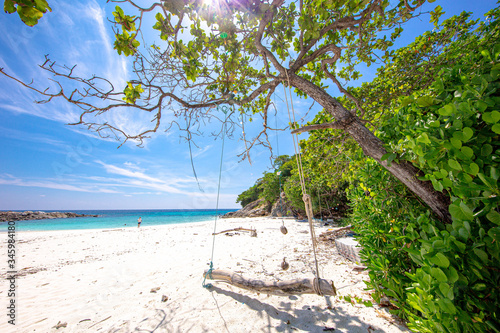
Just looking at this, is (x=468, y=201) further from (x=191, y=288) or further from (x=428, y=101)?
(x=191, y=288)

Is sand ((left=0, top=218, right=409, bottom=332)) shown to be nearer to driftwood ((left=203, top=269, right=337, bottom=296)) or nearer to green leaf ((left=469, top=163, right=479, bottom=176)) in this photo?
driftwood ((left=203, top=269, right=337, bottom=296))

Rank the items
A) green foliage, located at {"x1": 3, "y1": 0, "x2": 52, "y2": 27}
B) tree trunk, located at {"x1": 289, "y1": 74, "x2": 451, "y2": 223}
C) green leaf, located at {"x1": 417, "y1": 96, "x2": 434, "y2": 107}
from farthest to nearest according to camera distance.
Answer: tree trunk, located at {"x1": 289, "y1": 74, "x2": 451, "y2": 223} < green leaf, located at {"x1": 417, "y1": 96, "x2": 434, "y2": 107} < green foliage, located at {"x1": 3, "y1": 0, "x2": 52, "y2": 27}

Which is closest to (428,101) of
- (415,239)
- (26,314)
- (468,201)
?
(468,201)

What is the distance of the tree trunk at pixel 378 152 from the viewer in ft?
Answer: 5.08

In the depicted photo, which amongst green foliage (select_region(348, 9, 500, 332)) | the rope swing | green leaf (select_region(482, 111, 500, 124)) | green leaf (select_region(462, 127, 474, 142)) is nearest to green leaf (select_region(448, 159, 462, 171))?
green foliage (select_region(348, 9, 500, 332))

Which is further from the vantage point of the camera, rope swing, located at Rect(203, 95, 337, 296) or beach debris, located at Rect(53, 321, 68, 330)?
beach debris, located at Rect(53, 321, 68, 330)

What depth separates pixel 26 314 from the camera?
3.00 metres

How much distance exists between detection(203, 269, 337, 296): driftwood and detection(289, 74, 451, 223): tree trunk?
4.82ft

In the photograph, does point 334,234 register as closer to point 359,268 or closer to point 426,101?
point 359,268

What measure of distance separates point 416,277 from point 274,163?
3.02 m

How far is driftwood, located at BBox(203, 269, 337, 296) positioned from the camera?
2.25 metres

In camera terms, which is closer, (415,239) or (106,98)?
(415,239)

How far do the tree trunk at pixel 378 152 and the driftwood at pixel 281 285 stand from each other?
1.47 m

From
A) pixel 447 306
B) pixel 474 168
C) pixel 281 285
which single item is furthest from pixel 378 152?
pixel 281 285
